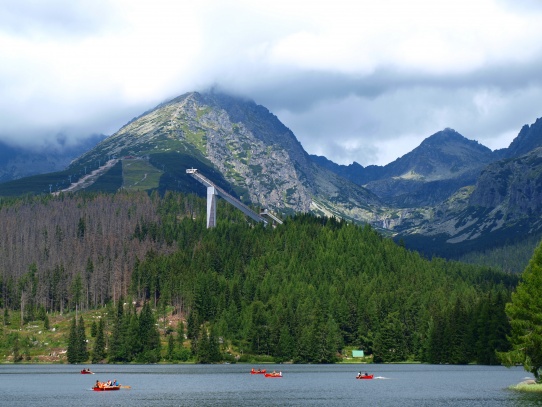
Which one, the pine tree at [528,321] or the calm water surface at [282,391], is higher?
the pine tree at [528,321]

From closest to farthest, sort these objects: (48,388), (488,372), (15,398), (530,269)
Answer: (530,269) → (15,398) → (48,388) → (488,372)

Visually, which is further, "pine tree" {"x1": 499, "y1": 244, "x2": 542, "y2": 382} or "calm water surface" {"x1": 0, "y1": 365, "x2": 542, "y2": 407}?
"calm water surface" {"x1": 0, "y1": 365, "x2": 542, "y2": 407}

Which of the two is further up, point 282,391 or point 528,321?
point 528,321

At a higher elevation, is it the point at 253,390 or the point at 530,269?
the point at 530,269

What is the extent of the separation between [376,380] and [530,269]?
197ft

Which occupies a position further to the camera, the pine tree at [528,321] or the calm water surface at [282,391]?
the calm water surface at [282,391]

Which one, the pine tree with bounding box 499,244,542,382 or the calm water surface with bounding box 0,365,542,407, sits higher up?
the pine tree with bounding box 499,244,542,382

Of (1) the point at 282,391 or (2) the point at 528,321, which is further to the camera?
(1) the point at 282,391

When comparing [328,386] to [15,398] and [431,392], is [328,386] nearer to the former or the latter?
[431,392]

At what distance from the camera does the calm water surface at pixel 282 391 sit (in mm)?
130375

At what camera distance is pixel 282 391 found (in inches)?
→ 6102

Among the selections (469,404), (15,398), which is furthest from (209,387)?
(469,404)

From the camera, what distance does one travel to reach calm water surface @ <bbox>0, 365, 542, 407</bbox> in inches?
5133

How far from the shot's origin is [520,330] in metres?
129
